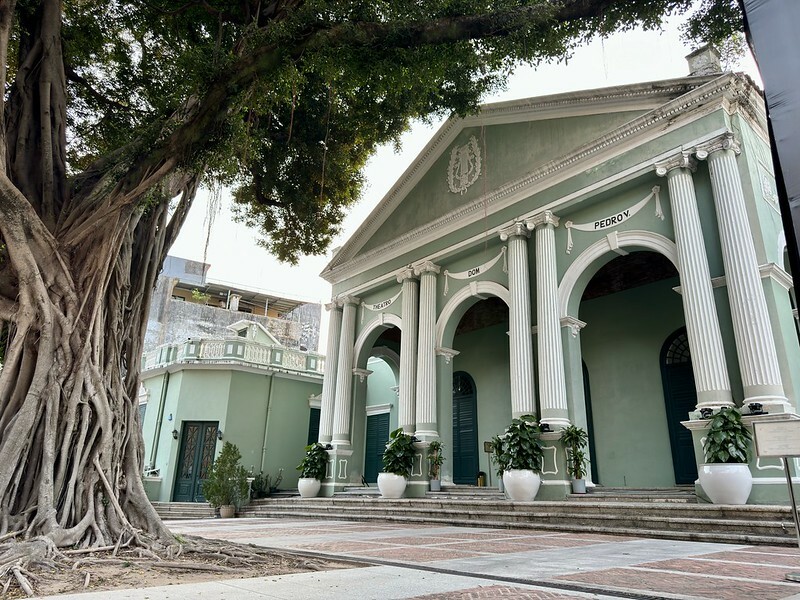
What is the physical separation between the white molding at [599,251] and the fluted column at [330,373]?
24.0ft

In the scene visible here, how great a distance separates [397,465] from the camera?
1204 cm

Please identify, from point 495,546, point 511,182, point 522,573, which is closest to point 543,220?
point 511,182

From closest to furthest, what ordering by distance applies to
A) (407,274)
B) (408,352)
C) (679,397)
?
(679,397) → (408,352) → (407,274)

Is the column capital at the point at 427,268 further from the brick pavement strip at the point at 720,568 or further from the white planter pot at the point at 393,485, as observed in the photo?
the brick pavement strip at the point at 720,568

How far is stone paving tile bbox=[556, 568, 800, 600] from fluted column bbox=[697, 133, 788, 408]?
4857 mm

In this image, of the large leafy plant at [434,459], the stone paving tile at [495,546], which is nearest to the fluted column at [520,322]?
the large leafy plant at [434,459]

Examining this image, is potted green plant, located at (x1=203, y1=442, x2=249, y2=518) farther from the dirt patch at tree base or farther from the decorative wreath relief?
the dirt patch at tree base

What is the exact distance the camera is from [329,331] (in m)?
16.3

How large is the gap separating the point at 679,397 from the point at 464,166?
7202 millimetres

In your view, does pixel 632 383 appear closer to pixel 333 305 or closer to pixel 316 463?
pixel 316 463

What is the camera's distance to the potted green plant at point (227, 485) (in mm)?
13367

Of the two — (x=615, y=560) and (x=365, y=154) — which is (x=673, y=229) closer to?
(x=365, y=154)

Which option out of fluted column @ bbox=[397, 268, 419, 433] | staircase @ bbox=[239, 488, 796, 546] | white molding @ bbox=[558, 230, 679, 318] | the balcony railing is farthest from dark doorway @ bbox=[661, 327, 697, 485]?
the balcony railing

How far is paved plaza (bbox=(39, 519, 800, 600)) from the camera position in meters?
3.02
